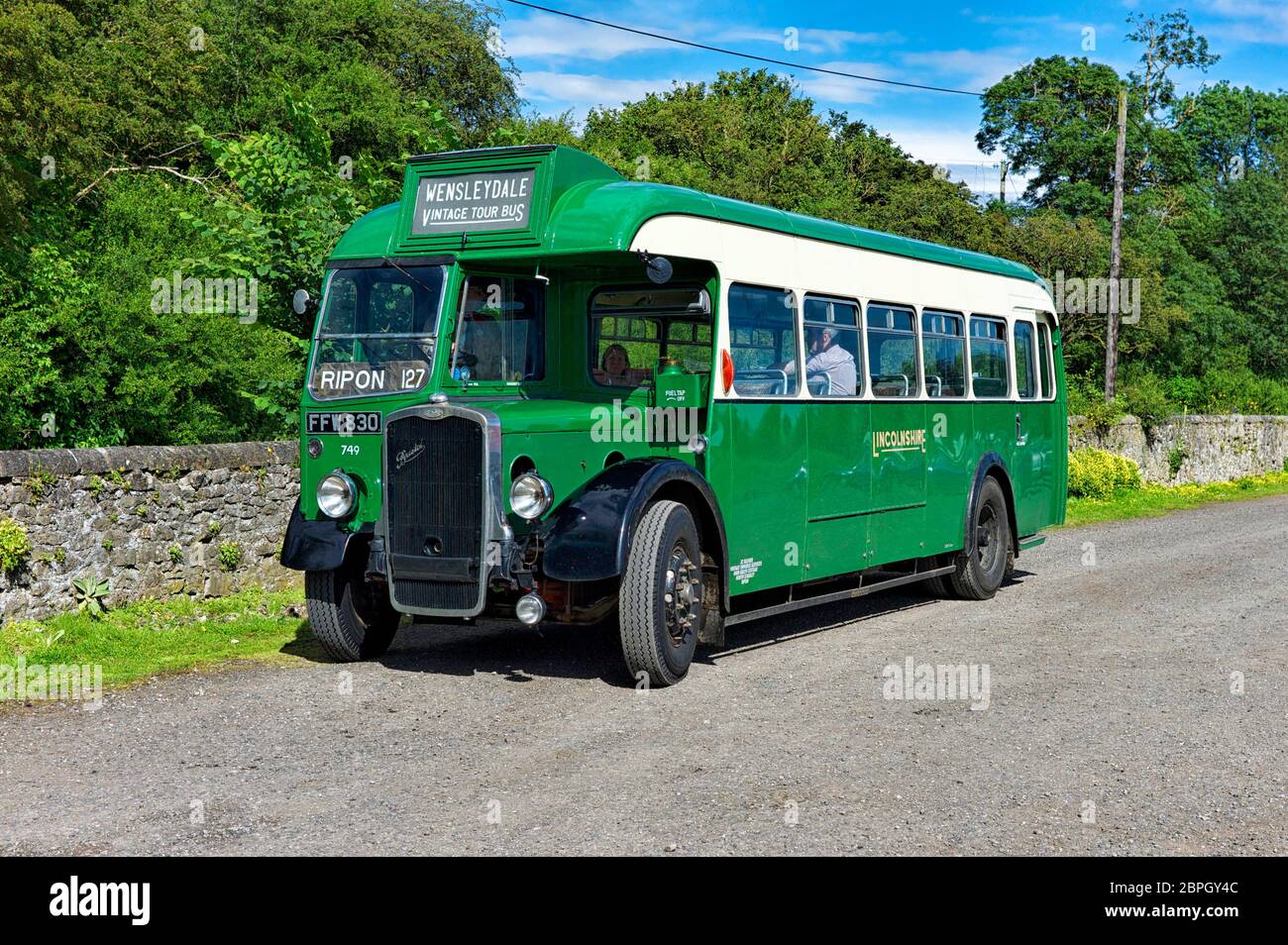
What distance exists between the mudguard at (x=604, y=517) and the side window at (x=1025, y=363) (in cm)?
682

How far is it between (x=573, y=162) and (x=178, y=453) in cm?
470

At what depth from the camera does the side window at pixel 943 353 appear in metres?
12.8

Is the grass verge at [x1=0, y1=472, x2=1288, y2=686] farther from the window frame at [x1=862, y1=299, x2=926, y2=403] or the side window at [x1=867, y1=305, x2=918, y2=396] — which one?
the side window at [x1=867, y1=305, x2=918, y2=396]

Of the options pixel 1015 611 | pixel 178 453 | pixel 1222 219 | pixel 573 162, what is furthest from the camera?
pixel 1222 219

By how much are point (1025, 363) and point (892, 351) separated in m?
3.57

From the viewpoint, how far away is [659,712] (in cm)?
833

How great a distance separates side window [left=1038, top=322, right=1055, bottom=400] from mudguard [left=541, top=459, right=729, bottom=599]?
7.57 m

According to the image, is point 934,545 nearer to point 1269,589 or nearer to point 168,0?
point 1269,589

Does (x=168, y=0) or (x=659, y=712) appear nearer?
(x=659, y=712)

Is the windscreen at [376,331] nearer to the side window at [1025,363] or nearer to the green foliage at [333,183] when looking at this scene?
the green foliage at [333,183]

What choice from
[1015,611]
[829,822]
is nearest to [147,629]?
[829,822]

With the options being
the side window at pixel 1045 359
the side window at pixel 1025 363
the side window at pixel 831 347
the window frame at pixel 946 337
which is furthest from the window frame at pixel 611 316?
the side window at pixel 1045 359

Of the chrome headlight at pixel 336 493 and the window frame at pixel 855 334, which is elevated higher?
the window frame at pixel 855 334

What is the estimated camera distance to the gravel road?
593 centimetres
